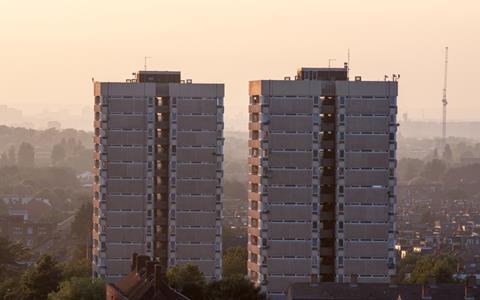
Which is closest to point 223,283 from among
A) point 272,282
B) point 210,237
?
point 272,282

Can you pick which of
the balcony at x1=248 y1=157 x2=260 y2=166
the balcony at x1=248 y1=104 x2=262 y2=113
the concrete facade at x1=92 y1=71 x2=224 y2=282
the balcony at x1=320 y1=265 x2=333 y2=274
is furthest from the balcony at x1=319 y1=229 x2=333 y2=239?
the concrete facade at x1=92 y1=71 x2=224 y2=282

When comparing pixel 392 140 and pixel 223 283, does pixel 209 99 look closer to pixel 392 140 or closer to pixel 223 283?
pixel 392 140

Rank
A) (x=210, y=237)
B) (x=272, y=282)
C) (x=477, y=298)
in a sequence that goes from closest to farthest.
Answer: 1. (x=477, y=298)
2. (x=272, y=282)
3. (x=210, y=237)

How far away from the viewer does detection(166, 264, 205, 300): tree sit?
108 metres

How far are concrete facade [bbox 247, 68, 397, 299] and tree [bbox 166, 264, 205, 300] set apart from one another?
711cm

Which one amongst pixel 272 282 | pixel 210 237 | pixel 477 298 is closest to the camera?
pixel 477 298

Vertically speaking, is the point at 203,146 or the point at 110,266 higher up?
the point at 203,146

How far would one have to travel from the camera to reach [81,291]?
386ft

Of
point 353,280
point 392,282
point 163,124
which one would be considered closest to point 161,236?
point 163,124

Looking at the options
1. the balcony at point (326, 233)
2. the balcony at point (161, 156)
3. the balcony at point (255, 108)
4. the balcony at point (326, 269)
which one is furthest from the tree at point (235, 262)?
the balcony at point (326, 233)

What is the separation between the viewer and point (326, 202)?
12569 centimetres

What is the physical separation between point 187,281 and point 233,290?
154 inches

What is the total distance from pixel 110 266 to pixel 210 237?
7167mm

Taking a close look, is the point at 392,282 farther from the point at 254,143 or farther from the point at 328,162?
the point at 254,143
